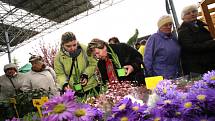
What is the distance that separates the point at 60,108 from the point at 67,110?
0.02 m

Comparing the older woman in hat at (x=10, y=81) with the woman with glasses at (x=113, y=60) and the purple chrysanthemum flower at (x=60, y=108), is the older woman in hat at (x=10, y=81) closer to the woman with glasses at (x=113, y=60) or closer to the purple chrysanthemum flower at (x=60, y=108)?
the woman with glasses at (x=113, y=60)

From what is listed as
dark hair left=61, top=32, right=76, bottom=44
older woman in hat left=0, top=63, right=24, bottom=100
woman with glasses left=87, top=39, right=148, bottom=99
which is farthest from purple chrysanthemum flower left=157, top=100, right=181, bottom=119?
older woman in hat left=0, top=63, right=24, bottom=100

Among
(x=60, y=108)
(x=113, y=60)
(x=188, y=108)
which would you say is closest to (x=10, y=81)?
(x=113, y=60)

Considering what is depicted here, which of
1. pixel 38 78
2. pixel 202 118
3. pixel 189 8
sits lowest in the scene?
pixel 202 118

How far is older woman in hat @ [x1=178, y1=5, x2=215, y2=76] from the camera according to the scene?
3527mm

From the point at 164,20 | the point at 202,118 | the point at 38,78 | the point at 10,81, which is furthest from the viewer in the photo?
the point at 10,81

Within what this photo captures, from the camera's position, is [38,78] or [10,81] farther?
[10,81]

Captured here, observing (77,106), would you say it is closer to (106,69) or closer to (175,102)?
(175,102)

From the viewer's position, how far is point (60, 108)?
839mm

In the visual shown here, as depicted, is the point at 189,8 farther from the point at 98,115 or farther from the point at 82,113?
the point at 82,113

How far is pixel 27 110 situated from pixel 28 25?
62.6ft

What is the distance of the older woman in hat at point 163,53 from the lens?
368 cm

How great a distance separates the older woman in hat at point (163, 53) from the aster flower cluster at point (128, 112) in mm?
2766

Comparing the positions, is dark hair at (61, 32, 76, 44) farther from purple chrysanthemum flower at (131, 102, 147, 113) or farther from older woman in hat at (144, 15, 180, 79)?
A: purple chrysanthemum flower at (131, 102, 147, 113)
